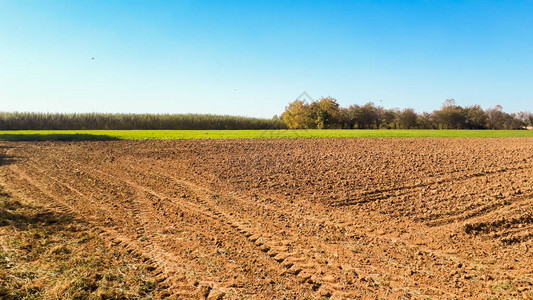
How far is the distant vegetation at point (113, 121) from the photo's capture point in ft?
180

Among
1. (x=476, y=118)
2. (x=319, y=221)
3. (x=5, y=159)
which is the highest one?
(x=476, y=118)

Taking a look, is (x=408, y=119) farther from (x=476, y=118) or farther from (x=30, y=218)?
(x=30, y=218)

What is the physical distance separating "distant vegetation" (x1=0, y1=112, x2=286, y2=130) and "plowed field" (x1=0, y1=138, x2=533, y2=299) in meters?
49.3

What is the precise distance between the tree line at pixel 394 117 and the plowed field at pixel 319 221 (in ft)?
133

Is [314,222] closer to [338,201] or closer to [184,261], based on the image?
[338,201]

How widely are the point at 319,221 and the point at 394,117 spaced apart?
51685 millimetres

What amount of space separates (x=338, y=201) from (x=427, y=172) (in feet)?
12.8

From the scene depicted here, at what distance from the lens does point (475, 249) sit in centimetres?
547

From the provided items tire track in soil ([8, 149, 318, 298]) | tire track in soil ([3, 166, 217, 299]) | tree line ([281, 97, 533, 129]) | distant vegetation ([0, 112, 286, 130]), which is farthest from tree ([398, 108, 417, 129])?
tire track in soil ([3, 166, 217, 299])

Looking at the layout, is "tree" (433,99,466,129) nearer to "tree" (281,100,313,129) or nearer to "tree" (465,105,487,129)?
"tree" (465,105,487,129)

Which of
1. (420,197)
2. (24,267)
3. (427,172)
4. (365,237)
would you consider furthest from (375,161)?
(24,267)

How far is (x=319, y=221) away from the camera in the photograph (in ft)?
22.2

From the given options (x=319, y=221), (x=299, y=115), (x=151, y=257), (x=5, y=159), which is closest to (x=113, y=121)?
(x=299, y=115)

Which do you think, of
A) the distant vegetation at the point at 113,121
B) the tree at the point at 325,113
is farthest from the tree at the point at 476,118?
the distant vegetation at the point at 113,121
